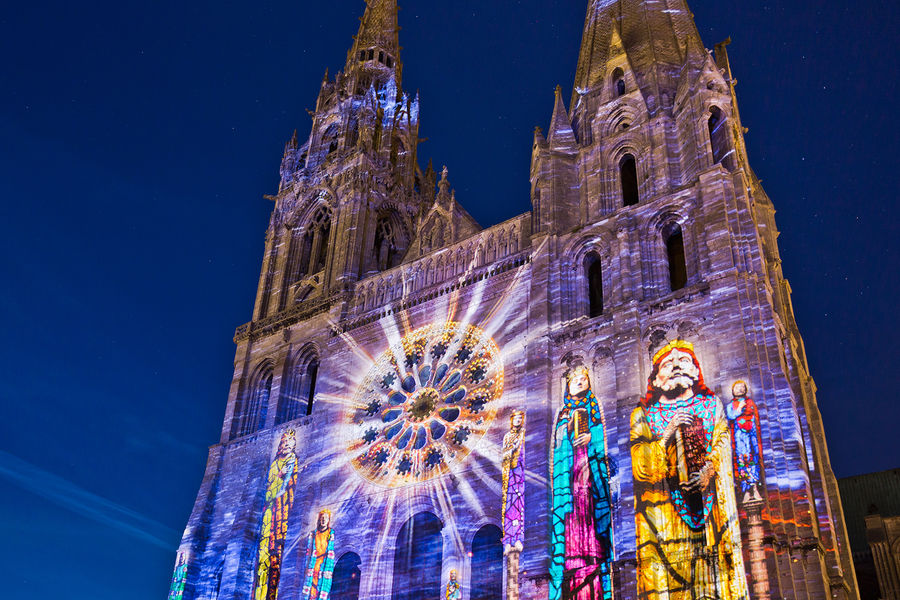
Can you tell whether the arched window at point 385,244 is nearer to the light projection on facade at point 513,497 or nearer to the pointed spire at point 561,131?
the pointed spire at point 561,131

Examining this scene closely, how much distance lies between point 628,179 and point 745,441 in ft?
38.5

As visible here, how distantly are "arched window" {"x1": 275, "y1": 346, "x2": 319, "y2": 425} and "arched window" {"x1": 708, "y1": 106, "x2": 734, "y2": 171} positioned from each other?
15481mm

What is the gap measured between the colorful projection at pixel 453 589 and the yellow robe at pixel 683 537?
5.34 meters

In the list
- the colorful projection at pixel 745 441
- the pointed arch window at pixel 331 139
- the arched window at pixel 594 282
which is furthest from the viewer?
the pointed arch window at pixel 331 139

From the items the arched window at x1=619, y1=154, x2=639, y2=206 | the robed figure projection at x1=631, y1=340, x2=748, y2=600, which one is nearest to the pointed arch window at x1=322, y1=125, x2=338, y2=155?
the arched window at x1=619, y1=154, x2=639, y2=206

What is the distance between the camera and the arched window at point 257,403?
1304 inches

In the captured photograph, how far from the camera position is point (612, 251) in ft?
88.9

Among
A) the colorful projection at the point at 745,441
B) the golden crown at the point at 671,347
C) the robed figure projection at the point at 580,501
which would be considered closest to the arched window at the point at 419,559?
the robed figure projection at the point at 580,501

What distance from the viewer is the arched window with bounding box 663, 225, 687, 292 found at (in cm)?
2638

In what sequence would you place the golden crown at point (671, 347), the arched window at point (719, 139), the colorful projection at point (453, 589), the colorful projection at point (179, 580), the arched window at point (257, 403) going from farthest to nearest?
the arched window at point (257, 403), the colorful projection at point (179, 580), the arched window at point (719, 139), the colorful projection at point (453, 589), the golden crown at point (671, 347)

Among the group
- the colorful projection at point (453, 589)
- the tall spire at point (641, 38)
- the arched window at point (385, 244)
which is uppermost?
the tall spire at point (641, 38)

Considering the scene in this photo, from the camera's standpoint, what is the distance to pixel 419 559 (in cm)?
2547

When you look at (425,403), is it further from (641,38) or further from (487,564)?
(641,38)

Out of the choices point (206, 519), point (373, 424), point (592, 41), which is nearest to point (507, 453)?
point (373, 424)
